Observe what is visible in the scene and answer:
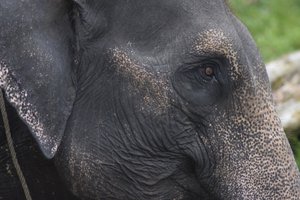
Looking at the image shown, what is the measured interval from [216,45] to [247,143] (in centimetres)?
27

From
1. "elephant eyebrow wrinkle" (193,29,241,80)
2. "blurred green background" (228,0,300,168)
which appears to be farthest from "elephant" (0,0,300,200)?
"blurred green background" (228,0,300,168)

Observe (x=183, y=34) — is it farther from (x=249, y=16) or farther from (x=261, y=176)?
(x=249, y=16)

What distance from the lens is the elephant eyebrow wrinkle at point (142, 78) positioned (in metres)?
3.18

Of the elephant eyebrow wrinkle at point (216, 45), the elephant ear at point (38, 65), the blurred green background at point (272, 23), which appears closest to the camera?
the elephant ear at point (38, 65)

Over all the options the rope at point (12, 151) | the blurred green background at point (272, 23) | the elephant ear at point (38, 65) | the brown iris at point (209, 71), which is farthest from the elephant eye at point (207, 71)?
the blurred green background at point (272, 23)

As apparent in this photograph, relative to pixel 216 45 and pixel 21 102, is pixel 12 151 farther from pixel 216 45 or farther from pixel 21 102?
pixel 216 45

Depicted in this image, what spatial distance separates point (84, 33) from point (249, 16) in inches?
186

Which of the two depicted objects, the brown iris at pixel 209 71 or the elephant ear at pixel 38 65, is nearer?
the elephant ear at pixel 38 65

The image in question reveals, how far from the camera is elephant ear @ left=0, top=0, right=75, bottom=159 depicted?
10.00 ft

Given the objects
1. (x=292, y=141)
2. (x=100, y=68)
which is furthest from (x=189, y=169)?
(x=292, y=141)

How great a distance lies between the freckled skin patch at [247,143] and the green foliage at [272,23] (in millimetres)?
3774

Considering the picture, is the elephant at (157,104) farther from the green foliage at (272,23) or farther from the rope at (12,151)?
the green foliage at (272,23)

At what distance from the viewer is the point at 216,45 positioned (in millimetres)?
3156

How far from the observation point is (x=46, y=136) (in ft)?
10.2
